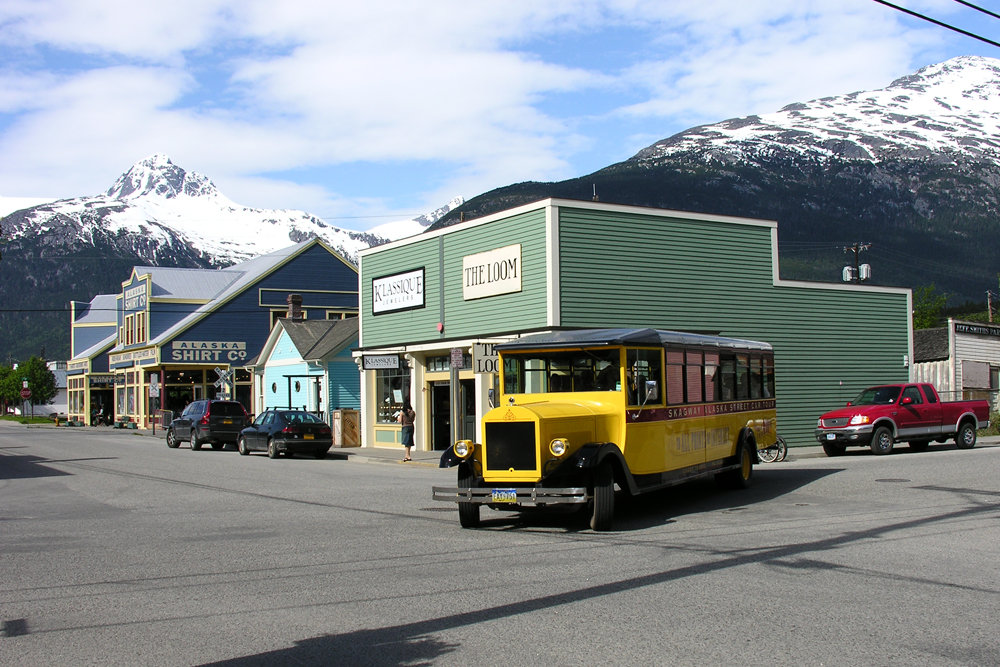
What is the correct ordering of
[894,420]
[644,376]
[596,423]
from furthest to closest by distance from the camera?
[894,420] < [644,376] < [596,423]

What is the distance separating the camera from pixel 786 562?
31.8 ft

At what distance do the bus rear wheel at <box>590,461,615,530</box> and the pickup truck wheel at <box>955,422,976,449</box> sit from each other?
17846mm

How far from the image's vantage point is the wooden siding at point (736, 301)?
2642cm

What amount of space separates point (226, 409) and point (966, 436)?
2394 centimetres

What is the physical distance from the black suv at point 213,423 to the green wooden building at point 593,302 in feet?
15.5

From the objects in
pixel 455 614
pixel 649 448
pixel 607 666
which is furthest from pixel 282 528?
pixel 607 666

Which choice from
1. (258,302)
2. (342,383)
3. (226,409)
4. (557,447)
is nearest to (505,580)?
(557,447)

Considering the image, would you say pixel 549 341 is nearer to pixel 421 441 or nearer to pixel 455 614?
pixel 455 614

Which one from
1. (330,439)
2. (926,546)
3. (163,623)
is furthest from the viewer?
(330,439)

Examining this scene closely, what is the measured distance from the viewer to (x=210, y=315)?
57812 millimetres

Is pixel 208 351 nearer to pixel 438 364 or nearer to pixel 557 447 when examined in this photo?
pixel 438 364

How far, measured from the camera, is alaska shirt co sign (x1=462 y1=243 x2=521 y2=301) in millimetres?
26953

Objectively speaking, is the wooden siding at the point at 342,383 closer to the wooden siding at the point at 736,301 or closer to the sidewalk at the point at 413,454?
the sidewalk at the point at 413,454

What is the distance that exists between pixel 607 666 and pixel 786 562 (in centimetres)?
423
